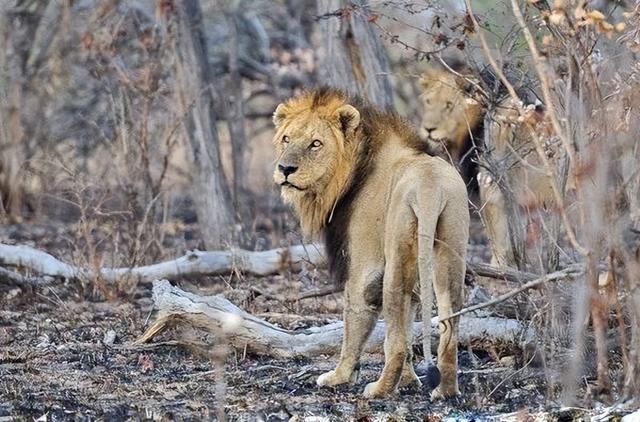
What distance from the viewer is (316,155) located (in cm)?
579

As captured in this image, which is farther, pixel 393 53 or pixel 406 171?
pixel 393 53

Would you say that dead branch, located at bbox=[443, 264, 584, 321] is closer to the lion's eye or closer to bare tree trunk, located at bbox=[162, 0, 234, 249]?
the lion's eye

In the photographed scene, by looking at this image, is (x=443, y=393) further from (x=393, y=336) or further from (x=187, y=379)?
(x=187, y=379)

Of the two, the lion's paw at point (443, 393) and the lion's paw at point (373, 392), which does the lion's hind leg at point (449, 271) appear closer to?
the lion's paw at point (443, 393)

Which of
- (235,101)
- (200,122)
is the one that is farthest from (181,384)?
(235,101)

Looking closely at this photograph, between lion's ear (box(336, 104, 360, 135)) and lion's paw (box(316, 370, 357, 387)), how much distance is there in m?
1.08

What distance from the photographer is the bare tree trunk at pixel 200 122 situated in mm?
9750

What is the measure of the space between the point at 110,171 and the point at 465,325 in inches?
243

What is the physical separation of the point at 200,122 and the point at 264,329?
3.71 meters

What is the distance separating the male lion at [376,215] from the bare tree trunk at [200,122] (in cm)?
381

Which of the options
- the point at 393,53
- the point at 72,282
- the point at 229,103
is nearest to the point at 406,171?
the point at 72,282

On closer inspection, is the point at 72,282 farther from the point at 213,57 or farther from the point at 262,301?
the point at 213,57

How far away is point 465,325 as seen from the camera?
636 cm

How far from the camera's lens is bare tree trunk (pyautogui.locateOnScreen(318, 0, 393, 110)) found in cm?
876
